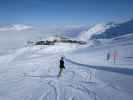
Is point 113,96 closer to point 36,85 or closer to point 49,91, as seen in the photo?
point 49,91

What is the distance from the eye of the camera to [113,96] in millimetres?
13375

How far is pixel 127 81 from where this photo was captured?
17562 mm

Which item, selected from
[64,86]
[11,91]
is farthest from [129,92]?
[11,91]

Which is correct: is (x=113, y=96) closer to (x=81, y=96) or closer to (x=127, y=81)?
(x=81, y=96)

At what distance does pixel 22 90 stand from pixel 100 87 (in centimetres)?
582

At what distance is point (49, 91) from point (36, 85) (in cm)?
267

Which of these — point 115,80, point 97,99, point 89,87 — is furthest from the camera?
point 115,80

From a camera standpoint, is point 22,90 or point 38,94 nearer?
point 38,94

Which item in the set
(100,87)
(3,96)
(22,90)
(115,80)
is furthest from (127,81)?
(3,96)

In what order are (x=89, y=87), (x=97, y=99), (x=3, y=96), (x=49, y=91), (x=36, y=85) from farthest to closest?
(x=36, y=85) → (x=89, y=87) → (x=49, y=91) → (x=3, y=96) → (x=97, y=99)

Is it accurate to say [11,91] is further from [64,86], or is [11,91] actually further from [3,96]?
[64,86]

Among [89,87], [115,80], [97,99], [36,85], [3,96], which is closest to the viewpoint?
[97,99]

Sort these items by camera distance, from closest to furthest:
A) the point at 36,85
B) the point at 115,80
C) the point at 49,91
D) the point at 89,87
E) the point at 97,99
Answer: the point at 97,99, the point at 49,91, the point at 89,87, the point at 36,85, the point at 115,80

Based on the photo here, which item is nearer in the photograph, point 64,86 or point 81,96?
point 81,96
